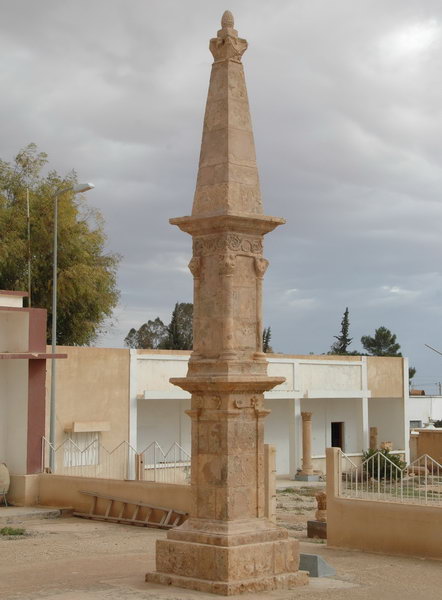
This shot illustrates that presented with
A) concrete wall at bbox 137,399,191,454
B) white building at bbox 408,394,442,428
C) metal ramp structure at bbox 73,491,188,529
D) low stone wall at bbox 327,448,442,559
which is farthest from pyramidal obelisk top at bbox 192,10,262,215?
white building at bbox 408,394,442,428

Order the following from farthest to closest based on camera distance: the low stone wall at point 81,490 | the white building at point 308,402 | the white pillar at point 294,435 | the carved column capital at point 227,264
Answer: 1. the white pillar at point 294,435
2. the white building at point 308,402
3. the low stone wall at point 81,490
4. the carved column capital at point 227,264

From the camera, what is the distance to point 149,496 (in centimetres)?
1992

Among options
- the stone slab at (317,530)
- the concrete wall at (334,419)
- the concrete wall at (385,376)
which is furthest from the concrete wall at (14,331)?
the concrete wall at (385,376)

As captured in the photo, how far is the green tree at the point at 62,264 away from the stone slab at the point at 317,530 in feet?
75.3

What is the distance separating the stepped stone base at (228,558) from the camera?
11.4 meters

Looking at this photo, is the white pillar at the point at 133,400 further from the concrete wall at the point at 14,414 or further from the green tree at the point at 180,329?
the green tree at the point at 180,329

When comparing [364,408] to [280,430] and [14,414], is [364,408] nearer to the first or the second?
[280,430]

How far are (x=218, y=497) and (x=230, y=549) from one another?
697 mm

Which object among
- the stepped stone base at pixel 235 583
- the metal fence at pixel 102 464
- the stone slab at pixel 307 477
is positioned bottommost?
the stepped stone base at pixel 235 583

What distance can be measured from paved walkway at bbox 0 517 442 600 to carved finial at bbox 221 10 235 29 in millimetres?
7280

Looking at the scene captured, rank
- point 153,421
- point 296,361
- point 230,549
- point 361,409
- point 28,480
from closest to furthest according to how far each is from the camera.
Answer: point 230,549
point 28,480
point 153,421
point 296,361
point 361,409

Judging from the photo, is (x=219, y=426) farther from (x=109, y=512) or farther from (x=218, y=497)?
(x=109, y=512)

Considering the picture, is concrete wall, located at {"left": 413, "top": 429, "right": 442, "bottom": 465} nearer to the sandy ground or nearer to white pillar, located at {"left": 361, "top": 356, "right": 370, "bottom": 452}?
white pillar, located at {"left": 361, "top": 356, "right": 370, "bottom": 452}

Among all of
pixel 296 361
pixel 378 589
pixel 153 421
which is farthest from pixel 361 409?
pixel 378 589
